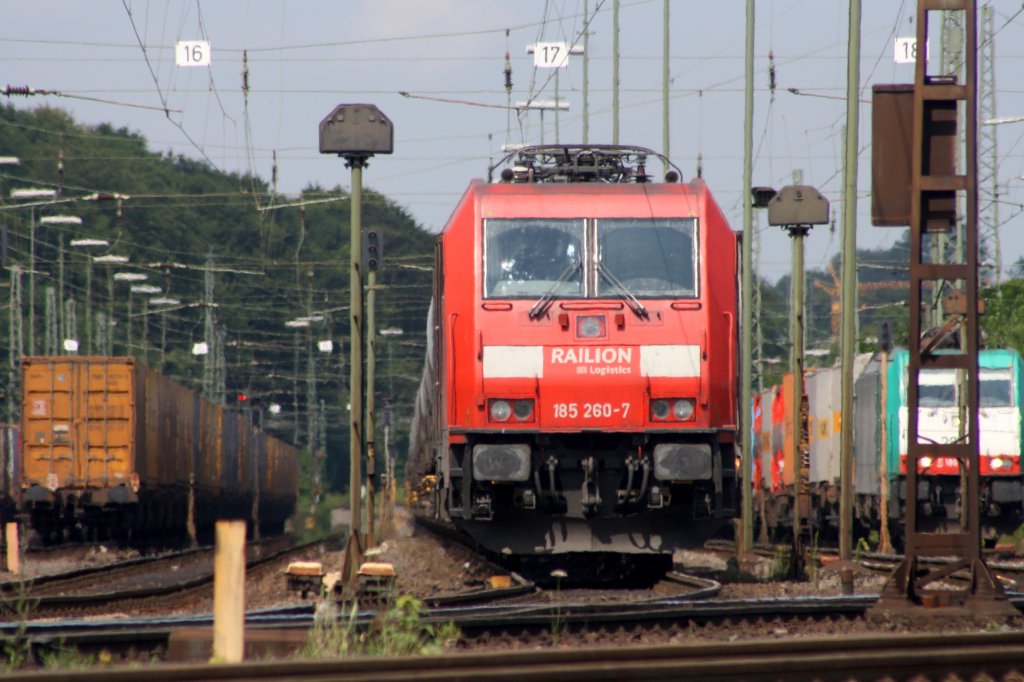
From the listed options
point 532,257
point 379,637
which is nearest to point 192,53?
point 532,257

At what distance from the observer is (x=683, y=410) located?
14.2 m

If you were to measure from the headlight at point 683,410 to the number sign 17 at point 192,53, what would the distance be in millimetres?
15786

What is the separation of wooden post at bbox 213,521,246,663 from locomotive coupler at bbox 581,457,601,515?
263 inches

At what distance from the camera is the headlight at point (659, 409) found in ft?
46.7

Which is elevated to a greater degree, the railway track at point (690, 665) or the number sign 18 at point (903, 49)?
the number sign 18 at point (903, 49)

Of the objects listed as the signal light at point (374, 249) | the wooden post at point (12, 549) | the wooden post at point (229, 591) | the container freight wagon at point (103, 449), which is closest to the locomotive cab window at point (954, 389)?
the signal light at point (374, 249)

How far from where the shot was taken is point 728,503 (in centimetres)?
1448

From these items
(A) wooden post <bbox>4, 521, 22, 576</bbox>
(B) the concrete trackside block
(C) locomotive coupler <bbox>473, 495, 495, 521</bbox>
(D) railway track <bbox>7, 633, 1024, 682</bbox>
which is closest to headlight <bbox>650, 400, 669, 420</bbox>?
(C) locomotive coupler <bbox>473, 495, 495, 521</bbox>

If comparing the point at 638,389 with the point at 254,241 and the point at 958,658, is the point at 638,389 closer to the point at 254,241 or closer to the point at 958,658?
the point at 958,658

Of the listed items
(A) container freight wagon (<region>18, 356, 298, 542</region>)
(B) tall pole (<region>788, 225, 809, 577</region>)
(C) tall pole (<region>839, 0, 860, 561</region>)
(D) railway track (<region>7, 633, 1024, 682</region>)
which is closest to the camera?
(D) railway track (<region>7, 633, 1024, 682</region>)

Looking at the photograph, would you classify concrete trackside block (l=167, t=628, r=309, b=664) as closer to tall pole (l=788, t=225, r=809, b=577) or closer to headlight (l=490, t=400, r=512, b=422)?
headlight (l=490, t=400, r=512, b=422)

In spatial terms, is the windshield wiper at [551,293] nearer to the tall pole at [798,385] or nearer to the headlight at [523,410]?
the headlight at [523,410]

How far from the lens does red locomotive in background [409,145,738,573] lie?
14.2m

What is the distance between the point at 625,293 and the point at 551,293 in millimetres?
681
